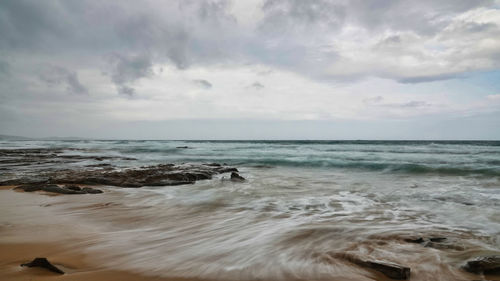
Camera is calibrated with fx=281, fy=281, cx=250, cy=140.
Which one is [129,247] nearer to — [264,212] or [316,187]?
[264,212]

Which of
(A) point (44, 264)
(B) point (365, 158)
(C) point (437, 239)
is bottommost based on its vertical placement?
(B) point (365, 158)

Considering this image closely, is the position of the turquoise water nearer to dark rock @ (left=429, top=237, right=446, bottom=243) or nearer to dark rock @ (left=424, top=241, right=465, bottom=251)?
dark rock @ (left=429, top=237, right=446, bottom=243)

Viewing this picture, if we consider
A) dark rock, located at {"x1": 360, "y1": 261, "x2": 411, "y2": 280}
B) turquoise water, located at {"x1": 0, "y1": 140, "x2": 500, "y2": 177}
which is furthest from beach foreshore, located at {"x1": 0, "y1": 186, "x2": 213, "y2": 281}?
turquoise water, located at {"x1": 0, "y1": 140, "x2": 500, "y2": 177}

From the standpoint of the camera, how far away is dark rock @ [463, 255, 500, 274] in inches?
116

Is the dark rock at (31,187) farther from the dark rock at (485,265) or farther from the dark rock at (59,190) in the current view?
the dark rock at (485,265)

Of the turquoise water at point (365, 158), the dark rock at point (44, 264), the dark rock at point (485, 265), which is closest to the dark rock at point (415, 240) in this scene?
the dark rock at point (485, 265)

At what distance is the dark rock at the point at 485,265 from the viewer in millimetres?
2943

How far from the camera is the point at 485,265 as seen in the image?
2.98m

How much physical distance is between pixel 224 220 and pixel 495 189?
8.92 m

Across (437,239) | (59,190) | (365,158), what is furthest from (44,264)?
(365,158)

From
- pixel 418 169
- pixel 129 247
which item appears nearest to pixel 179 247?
pixel 129 247

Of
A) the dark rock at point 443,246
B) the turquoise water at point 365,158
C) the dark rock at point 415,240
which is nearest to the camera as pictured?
the dark rock at point 443,246

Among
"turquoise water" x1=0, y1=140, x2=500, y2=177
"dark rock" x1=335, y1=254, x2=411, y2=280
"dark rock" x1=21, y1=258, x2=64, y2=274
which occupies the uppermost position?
"dark rock" x1=21, y1=258, x2=64, y2=274

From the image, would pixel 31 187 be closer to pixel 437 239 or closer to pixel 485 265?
pixel 437 239
